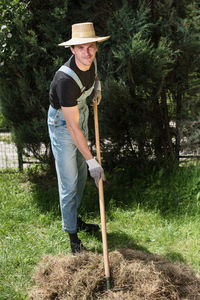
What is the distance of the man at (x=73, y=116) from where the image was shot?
111 inches

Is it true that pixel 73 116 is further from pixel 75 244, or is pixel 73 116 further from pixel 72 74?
pixel 75 244

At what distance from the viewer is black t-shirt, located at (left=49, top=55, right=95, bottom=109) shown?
110 inches

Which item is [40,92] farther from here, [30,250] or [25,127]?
[30,250]

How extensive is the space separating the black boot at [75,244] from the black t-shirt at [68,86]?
1.28m

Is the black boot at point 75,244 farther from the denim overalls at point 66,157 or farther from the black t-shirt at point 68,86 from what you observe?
the black t-shirt at point 68,86

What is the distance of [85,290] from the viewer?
8.59ft

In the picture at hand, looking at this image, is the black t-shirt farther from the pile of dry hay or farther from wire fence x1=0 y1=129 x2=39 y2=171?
wire fence x1=0 y1=129 x2=39 y2=171

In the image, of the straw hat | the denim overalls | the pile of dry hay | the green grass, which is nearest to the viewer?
the pile of dry hay

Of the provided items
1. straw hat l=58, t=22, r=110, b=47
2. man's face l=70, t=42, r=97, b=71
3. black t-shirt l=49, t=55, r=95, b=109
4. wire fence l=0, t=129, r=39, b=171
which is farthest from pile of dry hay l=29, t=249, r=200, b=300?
wire fence l=0, t=129, r=39, b=171

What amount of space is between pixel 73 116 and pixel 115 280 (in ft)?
4.42

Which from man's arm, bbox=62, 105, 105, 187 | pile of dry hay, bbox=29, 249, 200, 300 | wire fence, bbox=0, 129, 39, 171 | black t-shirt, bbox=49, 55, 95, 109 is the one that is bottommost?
pile of dry hay, bbox=29, 249, 200, 300

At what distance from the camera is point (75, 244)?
3.36 metres

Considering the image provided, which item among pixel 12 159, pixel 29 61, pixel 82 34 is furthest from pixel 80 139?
pixel 12 159

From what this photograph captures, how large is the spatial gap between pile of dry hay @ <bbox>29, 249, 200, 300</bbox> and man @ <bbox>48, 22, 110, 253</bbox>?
47cm
